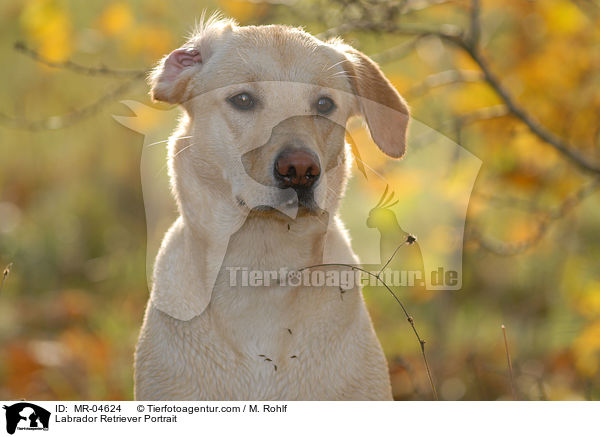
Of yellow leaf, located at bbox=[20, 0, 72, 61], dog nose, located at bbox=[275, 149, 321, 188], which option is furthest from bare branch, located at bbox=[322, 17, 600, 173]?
yellow leaf, located at bbox=[20, 0, 72, 61]

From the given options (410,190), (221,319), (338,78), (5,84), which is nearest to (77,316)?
(5,84)

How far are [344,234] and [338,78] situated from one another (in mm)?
624

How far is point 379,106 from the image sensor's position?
111 inches

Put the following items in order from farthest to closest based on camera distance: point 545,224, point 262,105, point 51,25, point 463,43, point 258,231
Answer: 1. point 545,224
2. point 463,43
3. point 51,25
4. point 258,231
5. point 262,105

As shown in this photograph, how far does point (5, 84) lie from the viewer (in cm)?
680

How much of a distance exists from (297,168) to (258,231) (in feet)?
1.42

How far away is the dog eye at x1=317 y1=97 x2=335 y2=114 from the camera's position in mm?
2750

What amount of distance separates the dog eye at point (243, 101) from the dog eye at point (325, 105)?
0.86ft

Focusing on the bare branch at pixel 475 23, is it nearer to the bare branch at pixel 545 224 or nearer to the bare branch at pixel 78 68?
the bare branch at pixel 545 224

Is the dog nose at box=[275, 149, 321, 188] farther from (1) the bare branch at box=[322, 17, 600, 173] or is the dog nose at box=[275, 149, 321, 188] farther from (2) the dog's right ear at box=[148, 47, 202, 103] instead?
(1) the bare branch at box=[322, 17, 600, 173]

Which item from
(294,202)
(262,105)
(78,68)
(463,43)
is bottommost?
(294,202)

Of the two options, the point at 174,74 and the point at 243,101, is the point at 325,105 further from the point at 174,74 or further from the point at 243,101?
the point at 174,74

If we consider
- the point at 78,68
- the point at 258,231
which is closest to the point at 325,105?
the point at 258,231
